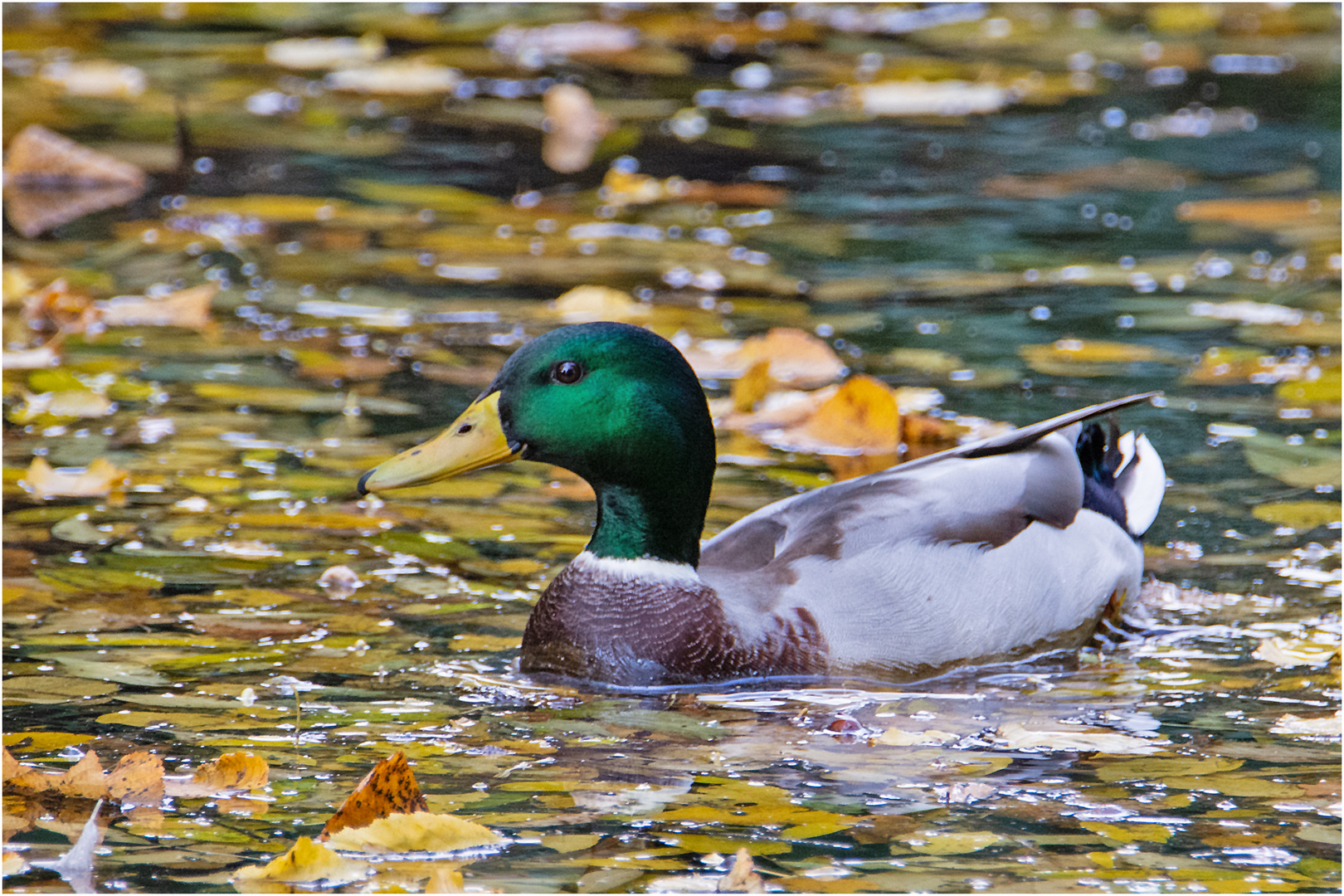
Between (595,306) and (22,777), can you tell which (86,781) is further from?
(595,306)

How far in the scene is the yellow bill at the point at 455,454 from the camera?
15.0ft

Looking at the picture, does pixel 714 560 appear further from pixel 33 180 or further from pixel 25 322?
pixel 33 180

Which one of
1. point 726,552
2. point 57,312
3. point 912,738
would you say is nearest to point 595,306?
point 57,312

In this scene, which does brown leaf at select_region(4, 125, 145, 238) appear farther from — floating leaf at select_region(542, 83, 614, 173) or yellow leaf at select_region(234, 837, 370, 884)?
yellow leaf at select_region(234, 837, 370, 884)

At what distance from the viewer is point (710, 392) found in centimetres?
684

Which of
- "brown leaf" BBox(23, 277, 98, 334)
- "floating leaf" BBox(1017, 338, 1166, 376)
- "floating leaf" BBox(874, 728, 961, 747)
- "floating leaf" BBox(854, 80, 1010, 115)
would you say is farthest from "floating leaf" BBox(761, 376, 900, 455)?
"floating leaf" BBox(854, 80, 1010, 115)

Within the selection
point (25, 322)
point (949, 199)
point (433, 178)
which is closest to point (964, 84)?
point (949, 199)

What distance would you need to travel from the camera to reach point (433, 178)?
9625 mm

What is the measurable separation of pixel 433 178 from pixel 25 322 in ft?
9.05

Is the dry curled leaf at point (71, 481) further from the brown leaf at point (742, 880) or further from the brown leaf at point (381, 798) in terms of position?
the brown leaf at point (742, 880)

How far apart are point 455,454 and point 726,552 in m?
0.82

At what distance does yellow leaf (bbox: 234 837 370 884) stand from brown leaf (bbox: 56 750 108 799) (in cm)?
52

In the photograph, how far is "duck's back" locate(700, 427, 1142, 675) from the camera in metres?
4.70

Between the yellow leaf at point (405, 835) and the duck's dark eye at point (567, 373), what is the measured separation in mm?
1319
